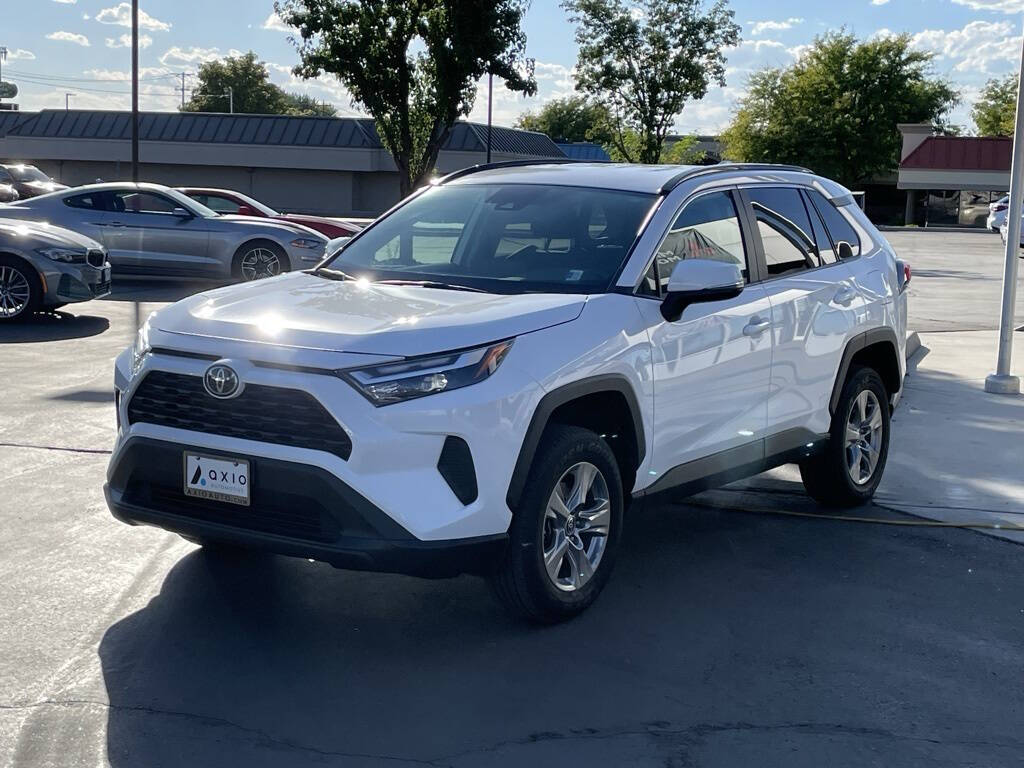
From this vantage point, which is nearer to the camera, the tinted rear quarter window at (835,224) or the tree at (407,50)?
the tinted rear quarter window at (835,224)

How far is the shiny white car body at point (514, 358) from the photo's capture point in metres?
4.43

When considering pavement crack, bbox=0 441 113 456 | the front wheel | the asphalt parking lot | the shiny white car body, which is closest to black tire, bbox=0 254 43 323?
the front wheel

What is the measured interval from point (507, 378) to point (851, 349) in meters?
2.86

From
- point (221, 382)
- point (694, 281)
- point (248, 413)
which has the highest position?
point (694, 281)

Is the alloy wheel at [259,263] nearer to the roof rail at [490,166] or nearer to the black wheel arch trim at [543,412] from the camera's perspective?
the roof rail at [490,166]

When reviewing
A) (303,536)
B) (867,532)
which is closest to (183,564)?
(303,536)

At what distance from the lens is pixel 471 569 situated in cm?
462

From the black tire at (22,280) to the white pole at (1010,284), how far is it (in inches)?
361

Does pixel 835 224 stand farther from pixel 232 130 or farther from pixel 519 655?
pixel 232 130

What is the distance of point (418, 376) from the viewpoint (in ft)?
14.6

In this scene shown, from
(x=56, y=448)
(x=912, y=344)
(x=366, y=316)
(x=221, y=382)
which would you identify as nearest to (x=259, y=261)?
(x=912, y=344)

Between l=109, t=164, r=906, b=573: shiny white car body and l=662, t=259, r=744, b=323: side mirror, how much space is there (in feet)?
0.21

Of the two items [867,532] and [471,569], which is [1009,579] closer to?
[867,532]

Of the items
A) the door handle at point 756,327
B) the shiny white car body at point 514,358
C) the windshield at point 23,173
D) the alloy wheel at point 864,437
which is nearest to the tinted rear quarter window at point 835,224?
the shiny white car body at point 514,358
